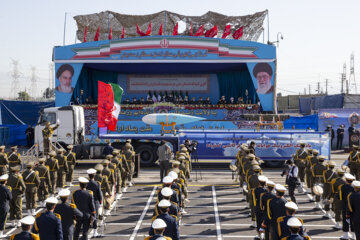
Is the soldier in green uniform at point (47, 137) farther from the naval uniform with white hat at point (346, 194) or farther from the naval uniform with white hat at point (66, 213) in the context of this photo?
the naval uniform with white hat at point (346, 194)

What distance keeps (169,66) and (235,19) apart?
815 centimetres

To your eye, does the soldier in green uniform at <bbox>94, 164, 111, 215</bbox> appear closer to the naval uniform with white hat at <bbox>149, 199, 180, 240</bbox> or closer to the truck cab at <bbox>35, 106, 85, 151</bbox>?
the naval uniform with white hat at <bbox>149, 199, 180, 240</bbox>

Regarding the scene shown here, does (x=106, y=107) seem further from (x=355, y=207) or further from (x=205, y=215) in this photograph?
(x=355, y=207)

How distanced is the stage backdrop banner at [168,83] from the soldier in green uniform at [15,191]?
96.1 ft

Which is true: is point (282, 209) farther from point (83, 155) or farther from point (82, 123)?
point (82, 123)

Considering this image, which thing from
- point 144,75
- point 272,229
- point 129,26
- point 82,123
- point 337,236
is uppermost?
point 129,26

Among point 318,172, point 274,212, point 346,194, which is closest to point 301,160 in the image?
point 318,172

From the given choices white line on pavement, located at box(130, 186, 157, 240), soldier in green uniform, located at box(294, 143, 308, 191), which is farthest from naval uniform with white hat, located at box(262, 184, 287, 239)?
soldier in green uniform, located at box(294, 143, 308, 191)

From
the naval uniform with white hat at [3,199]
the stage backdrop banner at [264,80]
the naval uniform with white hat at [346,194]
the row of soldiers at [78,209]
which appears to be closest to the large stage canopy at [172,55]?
the stage backdrop banner at [264,80]

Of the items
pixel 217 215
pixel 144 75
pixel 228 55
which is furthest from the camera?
pixel 144 75

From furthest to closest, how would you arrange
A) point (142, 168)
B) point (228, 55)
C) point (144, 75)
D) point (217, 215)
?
point (144, 75) < point (228, 55) < point (142, 168) < point (217, 215)

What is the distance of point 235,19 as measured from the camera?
39.2 metres

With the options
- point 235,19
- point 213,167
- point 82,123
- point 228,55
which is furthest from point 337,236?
point 235,19

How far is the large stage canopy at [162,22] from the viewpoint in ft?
128
